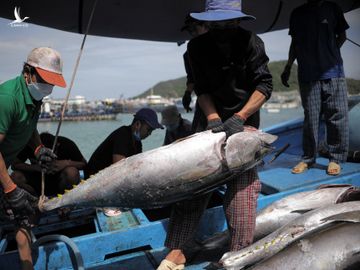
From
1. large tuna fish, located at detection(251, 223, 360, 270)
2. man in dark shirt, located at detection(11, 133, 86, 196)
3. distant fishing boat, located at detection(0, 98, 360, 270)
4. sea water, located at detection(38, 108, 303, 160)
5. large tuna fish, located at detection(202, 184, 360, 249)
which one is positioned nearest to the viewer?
large tuna fish, located at detection(251, 223, 360, 270)

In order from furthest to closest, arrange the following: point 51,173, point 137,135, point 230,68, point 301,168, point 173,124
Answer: point 173,124, point 301,168, point 137,135, point 51,173, point 230,68

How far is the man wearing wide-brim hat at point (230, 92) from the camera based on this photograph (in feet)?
8.93

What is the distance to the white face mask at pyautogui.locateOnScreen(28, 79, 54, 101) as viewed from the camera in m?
2.53

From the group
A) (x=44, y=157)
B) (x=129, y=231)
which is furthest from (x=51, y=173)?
(x=129, y=231)

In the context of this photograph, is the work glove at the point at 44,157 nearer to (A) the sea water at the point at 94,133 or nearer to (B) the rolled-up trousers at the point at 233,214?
(B) the rolled-up trousers at the point at 233,214

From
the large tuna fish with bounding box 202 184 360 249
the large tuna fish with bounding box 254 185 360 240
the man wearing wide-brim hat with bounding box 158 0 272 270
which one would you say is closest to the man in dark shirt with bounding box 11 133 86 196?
the man wearing wide-brim hat with bounding box 158 0 272 270

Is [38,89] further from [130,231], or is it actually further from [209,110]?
[130,231]

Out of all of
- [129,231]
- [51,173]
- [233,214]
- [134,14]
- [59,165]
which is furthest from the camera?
[134,14]

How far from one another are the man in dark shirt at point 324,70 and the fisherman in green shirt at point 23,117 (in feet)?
9.88

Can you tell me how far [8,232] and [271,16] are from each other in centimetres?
491

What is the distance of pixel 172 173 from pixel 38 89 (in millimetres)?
1175

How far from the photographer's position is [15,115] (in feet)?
7.90

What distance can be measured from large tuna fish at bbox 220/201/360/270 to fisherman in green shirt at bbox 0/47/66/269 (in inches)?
59.5

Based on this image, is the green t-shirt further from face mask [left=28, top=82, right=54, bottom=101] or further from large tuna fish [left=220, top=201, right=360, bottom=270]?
large tuna fish [left=220, top=201, right=360, bottom=270]
